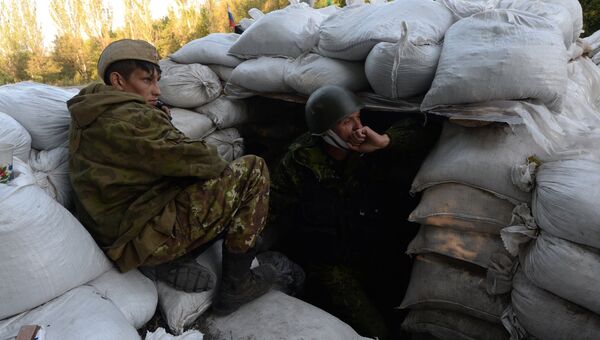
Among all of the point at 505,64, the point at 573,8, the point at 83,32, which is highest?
the point at 573,8

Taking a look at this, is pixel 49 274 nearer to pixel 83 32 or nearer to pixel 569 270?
pixel 569 270

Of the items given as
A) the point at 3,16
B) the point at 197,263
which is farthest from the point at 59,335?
the point at 3,16

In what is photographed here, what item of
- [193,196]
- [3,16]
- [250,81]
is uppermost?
[250,81]

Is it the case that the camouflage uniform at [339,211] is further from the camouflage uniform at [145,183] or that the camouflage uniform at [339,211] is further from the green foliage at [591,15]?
the green foliage at [591,15]

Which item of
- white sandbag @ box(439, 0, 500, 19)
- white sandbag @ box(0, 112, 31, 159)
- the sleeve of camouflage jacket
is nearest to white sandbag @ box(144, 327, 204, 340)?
the sleeve of camouflage jacket

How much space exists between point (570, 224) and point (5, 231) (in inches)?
73.8

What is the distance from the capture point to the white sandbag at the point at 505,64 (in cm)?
164

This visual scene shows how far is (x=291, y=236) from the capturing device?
2.61 meters

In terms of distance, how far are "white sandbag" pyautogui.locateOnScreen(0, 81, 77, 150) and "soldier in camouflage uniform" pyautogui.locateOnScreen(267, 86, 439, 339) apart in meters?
1.08

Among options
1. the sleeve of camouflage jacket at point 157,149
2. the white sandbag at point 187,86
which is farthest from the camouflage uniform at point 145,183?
the white sandbag at point 187,86

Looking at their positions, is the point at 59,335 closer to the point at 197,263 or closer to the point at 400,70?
the point at 197,263

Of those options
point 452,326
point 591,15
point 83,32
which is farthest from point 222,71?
point 83,32

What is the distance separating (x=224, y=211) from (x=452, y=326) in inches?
45.6

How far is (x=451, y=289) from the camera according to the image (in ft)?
6.08
